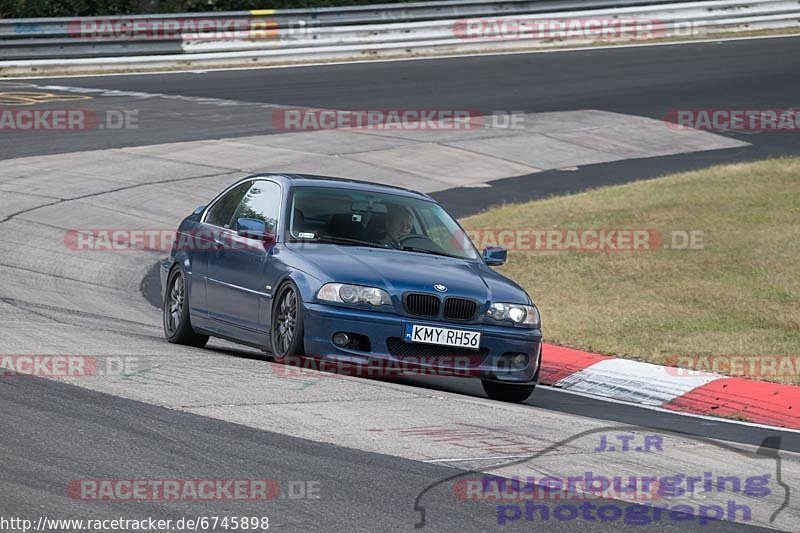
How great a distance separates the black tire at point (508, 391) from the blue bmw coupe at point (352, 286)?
1 cm

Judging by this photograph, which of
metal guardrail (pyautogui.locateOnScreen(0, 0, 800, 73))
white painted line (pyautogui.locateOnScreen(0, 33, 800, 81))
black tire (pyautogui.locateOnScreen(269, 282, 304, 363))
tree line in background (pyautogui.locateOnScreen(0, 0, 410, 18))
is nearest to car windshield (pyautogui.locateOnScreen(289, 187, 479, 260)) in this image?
black tire (pyautogui.locateOnScreen(269, 282, 304, 363))

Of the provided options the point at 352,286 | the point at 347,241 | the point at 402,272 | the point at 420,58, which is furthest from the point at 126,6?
the point at 352,286

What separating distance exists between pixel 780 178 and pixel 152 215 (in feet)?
30.3

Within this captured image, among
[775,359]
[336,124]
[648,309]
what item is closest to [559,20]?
[336,124]

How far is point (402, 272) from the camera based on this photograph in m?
9.81

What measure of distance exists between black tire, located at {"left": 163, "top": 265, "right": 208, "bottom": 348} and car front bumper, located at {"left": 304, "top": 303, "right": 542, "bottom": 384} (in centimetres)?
224

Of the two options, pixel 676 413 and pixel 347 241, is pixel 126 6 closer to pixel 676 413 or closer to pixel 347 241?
pixel 347 241

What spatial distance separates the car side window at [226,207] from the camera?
11.5m

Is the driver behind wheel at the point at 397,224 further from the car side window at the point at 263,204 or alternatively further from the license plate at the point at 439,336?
the license plate at the point at 439,336

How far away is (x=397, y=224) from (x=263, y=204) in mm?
1116

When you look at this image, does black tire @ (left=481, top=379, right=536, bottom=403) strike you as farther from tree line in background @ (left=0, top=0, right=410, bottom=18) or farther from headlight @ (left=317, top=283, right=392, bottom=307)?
tree line in background @ (left=0, top=0, right=410, bottom=18)

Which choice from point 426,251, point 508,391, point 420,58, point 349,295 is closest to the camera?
point 349,295

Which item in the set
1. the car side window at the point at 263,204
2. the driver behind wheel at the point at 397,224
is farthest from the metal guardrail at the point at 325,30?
the driver behind wheel at the point at 397,224

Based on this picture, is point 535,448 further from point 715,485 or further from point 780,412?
point 780,412
